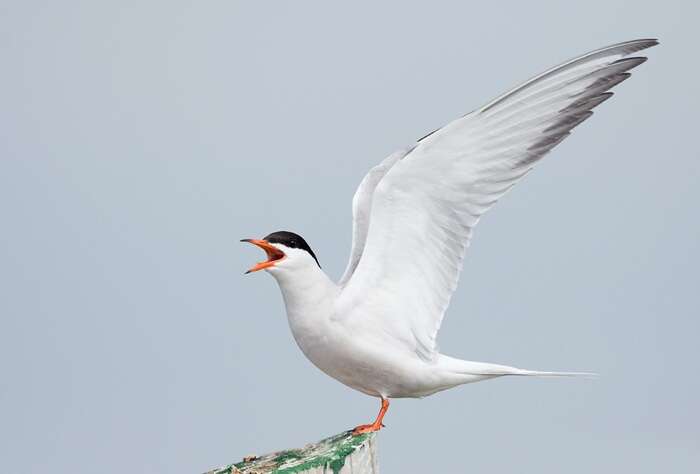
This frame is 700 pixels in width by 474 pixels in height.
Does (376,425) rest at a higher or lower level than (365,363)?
lower

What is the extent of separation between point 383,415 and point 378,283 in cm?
80

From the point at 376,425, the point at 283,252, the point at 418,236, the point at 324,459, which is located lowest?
the point at 376,425

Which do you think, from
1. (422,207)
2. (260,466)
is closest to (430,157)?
(422,207)

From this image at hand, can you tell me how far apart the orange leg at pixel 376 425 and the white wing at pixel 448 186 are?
394 millimetres

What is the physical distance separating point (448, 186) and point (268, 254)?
115 centimetres

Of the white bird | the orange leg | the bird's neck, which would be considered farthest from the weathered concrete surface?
the bird's neck

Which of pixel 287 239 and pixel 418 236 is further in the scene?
pixel 418 236

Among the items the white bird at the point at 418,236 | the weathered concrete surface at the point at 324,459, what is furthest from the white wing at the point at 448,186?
the weathered concrete surface at the point at 324,459

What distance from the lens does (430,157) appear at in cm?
684

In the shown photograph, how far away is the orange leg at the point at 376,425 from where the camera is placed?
6.89 meters

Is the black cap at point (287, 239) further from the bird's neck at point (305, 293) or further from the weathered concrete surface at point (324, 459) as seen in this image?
the weathered concrete surface at point (324, 459)

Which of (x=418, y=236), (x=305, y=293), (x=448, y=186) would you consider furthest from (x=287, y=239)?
(x=448, y=186)

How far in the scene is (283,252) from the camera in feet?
22.6

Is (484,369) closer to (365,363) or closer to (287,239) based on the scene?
(365,363)
